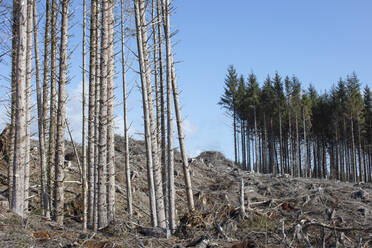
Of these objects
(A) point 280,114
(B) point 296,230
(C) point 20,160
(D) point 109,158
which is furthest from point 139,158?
(A) point 280,114

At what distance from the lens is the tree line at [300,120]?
126 feet

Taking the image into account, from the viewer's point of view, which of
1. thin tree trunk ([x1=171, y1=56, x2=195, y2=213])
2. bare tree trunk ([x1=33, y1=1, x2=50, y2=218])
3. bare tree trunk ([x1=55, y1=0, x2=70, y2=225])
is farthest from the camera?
bare tree trunk ([x1=33, y1=1, x2=50, y2=218])

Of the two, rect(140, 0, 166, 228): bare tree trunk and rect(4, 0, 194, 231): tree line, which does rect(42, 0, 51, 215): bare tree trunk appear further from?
rect(140, 0, 166, 228): bare tree trunk

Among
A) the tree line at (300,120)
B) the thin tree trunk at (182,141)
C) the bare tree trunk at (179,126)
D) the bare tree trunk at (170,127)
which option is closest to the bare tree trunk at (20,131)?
the bare tree trunk at (170,127)

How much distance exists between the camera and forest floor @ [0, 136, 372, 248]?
6.28 m

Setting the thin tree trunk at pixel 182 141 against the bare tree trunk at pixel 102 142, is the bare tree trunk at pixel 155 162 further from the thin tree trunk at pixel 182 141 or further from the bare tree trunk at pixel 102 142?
the bare tree trunk at pixel 102 142

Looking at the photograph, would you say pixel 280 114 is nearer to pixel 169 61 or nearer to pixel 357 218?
pixel 357 218

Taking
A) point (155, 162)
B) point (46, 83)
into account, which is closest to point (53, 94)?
point (46, 83)

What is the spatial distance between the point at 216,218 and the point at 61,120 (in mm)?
4807

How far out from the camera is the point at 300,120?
3962 centimetres

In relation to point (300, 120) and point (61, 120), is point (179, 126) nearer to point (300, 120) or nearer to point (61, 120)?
point (61, 120)

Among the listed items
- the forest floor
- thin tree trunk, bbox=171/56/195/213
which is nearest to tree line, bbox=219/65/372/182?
the forest floor

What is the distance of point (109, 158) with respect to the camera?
10.6 metres

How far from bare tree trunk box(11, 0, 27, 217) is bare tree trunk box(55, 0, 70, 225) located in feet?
5.99
